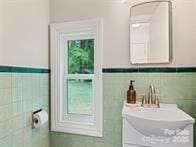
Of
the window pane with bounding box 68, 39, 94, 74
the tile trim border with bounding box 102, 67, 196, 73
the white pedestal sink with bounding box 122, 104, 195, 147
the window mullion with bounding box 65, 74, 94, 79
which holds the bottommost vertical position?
the white pedestal sink with bounding box 122, 104, 195, 147

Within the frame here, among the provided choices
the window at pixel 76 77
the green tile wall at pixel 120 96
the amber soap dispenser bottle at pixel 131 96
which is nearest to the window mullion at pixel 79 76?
the window at pixel 76 77

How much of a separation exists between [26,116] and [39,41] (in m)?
0.76

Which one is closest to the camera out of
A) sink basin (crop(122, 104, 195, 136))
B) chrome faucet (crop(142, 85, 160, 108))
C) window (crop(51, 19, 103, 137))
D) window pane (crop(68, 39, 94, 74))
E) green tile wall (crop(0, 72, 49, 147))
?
sink basin (crop(122, 104, 195, 136))

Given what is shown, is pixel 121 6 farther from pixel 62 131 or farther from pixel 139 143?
pixel 62 131

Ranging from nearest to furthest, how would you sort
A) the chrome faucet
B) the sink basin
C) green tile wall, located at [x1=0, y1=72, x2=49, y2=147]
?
the sink basin < green tile wall, located at [x1=0, y1=72, x2=49, y2=147] < the chrome faucet

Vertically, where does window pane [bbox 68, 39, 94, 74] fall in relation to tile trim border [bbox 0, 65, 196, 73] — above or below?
above

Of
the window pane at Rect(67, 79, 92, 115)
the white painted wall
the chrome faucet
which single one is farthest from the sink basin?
the white painted wall

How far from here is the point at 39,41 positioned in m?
1.95

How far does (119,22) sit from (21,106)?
121 centimetres

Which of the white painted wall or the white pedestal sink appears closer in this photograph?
the white pedestal sink

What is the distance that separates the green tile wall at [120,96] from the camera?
1656mm

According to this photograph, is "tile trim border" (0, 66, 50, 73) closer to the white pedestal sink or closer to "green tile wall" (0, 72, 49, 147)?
"green tile wall" (0, 72, 49, 147)

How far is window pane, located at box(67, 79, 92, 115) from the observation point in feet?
6.88

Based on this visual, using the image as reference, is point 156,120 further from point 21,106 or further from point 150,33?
point 21,106
